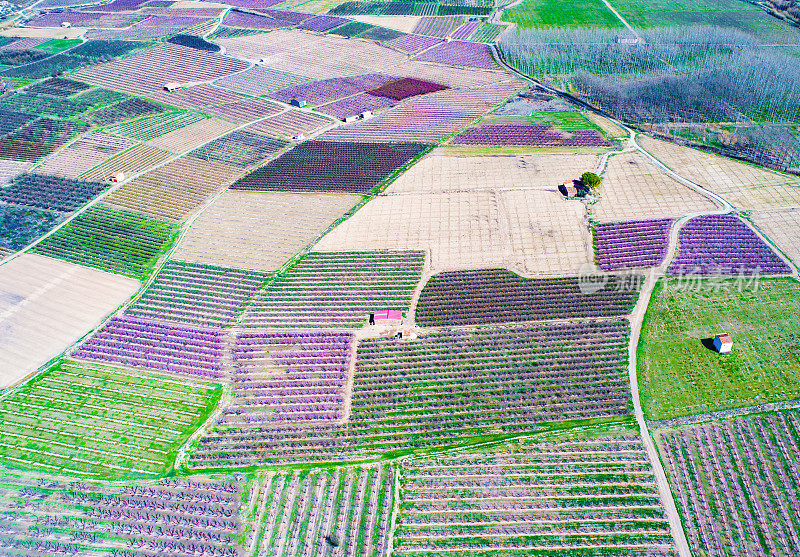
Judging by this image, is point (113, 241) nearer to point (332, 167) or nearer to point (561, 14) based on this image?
point (332, 167)

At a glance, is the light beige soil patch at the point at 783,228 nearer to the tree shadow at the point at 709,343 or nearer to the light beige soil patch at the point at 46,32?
the tree shadow at the point at 709,343

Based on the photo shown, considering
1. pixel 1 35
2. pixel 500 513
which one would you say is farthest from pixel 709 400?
pixel 1 35

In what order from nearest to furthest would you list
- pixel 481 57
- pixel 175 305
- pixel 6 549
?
1. pixel 6 549
2. pixel 175 305
3. pixel 481 57

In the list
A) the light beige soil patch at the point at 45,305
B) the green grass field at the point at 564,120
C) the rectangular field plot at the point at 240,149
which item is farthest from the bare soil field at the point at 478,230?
the light beige soil patch at the point at 45,305

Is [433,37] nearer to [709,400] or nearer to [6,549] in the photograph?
[709,400]

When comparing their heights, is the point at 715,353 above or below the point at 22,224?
below

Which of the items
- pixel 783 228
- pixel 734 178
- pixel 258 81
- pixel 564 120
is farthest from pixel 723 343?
pixel 258 81

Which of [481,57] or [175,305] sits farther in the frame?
[481,57]
